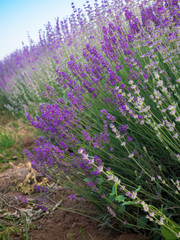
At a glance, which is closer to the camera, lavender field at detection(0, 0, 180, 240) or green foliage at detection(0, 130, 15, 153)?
lavender field at detection(0, 0, 180, 240)

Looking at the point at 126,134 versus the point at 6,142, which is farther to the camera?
the point at 6,142

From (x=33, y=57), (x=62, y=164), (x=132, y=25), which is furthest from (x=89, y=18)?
(x=33, y=57)

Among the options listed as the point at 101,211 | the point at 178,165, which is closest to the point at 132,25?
the point at 178,165

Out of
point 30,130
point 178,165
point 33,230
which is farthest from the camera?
point 30,130

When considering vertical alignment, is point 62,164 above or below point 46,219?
above

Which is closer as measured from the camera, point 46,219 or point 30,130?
point 46,219

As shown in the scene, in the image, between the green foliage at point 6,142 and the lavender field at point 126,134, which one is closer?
the lavender field at point 126,134

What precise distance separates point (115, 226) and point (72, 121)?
2.87 ft

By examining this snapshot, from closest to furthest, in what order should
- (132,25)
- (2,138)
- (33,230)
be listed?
(33,230) < (132,25) < (2,138)

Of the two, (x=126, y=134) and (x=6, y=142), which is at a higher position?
(x=126, y=134)

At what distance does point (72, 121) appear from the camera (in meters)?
2.02

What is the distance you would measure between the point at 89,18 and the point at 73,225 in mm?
3278

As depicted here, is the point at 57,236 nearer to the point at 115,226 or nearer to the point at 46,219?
the point at 46,219

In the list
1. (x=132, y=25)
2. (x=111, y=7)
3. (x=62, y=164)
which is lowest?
(x=62, y=164)
